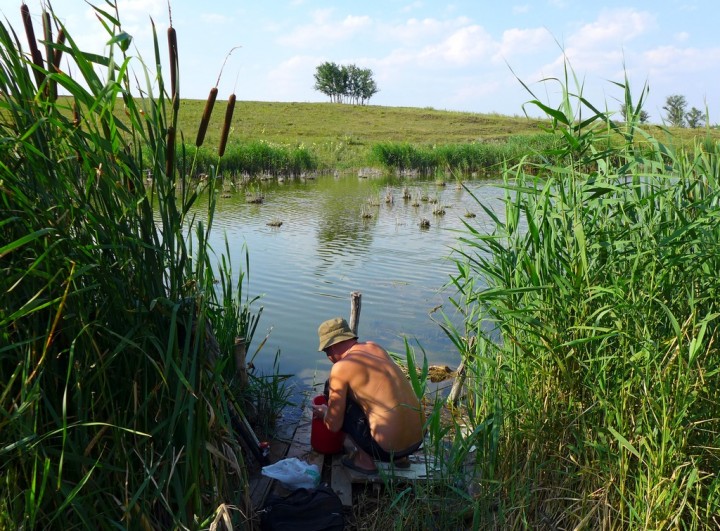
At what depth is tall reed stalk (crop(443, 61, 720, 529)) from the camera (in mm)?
3000

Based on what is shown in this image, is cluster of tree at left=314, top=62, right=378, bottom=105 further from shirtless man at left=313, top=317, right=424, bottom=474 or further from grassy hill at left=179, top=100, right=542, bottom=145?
shirtless man at left=313, top=317, right=424, bottom=474

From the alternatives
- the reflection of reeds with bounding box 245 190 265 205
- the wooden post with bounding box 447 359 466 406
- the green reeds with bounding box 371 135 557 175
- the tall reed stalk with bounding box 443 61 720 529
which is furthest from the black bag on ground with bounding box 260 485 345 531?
the green reeds with bounding box 371 135 557 175

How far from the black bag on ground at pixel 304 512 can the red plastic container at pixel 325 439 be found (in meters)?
0.69

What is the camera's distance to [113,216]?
2.38m

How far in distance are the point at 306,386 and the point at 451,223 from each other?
993cm

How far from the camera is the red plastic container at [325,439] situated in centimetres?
419

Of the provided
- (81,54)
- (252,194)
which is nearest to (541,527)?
(81,54)

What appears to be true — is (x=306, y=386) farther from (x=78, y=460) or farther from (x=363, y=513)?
(x=78, y=460)

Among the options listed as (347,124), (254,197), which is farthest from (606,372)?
(347,124)

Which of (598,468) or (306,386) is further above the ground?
Answer: (598,468)

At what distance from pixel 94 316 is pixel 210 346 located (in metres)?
0.46

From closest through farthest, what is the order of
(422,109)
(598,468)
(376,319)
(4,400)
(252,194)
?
1. (4,400)
2. (598,468)
3. (376,319)
4. (252,194)
5. (422,109)

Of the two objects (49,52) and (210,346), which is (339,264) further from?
(49,52)

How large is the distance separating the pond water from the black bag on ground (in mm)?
1679
